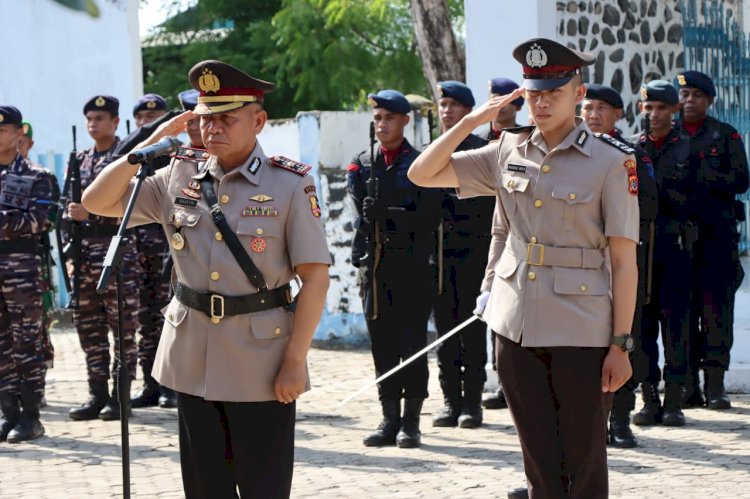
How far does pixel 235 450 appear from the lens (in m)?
4.83

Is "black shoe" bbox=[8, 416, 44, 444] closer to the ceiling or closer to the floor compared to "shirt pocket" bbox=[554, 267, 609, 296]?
closer to the floor

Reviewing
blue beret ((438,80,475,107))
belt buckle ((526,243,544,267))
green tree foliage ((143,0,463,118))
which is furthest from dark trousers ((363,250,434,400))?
green tree foliage ((143,0,463,118))

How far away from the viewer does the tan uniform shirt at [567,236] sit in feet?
16.9

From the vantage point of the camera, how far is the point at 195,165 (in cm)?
504

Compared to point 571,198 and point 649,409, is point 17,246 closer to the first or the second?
point 649,409

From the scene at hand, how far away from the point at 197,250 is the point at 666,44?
7.62 metres

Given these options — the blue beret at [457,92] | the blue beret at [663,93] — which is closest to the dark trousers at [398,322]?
the blue beret at [457,92]

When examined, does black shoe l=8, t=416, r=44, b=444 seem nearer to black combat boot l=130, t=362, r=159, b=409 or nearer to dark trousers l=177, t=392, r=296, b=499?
black combat boot l=130, t=362, r=159, b=409

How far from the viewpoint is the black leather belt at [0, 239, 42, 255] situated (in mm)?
8984

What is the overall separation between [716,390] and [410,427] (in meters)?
2.32

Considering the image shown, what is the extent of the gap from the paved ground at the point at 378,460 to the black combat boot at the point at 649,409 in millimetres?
117

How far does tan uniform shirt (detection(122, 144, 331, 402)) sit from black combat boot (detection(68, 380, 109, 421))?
16.2ft

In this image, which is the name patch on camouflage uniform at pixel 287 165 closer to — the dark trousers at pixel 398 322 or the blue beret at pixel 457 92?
the dark trousers at pixel 398 322

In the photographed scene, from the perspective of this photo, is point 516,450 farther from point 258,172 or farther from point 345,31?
point 345,31
